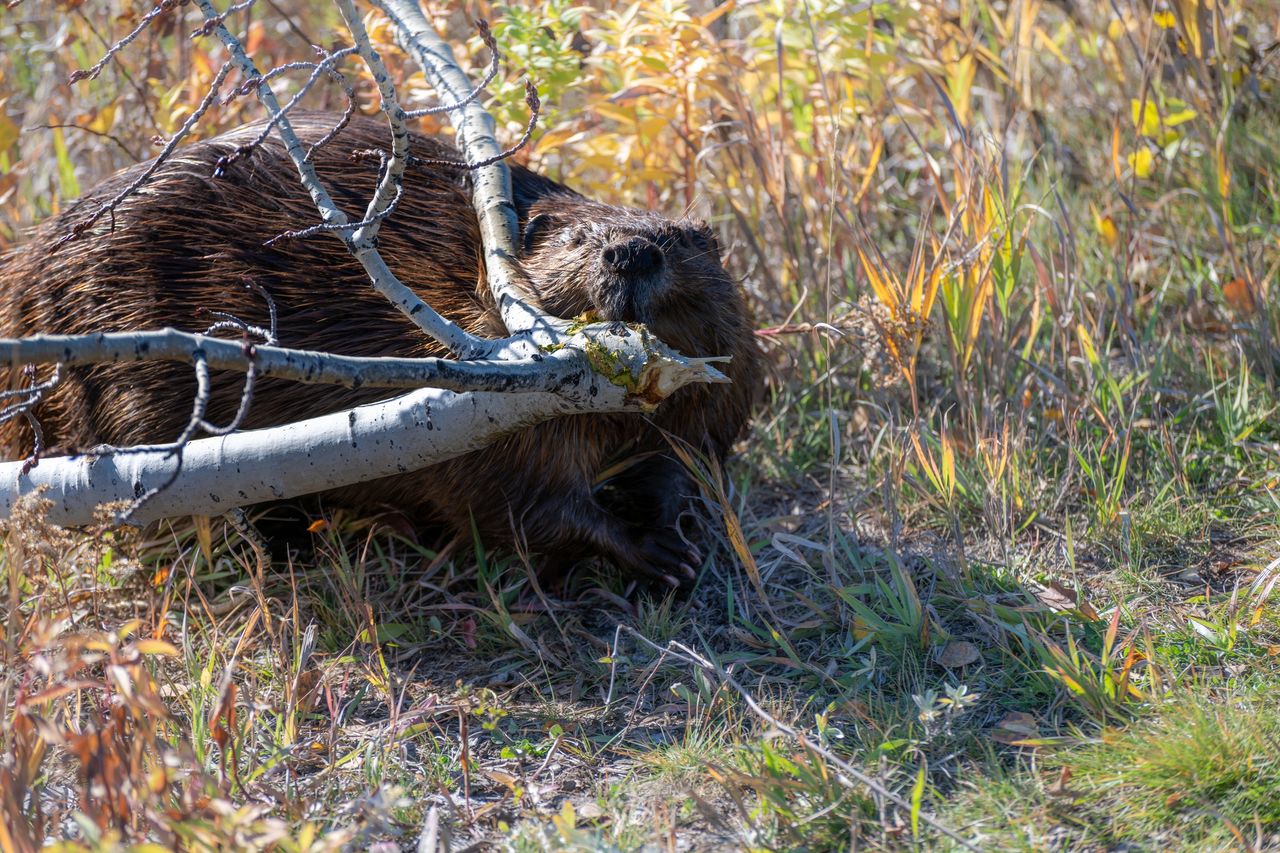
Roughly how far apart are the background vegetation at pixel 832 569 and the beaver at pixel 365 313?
0.16 meters

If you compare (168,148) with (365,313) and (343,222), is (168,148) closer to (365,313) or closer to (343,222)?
(343,222)

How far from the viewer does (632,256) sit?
110 inches

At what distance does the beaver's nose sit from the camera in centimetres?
280

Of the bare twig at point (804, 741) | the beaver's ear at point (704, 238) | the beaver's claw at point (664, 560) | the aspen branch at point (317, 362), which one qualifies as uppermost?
the beaver's ear at point (704, 238)

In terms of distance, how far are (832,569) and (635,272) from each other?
32.2 inches

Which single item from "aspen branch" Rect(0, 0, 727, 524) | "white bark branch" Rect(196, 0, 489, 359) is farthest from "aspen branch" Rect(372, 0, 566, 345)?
"white bark branch" Rect(196, 0, 489, 359)

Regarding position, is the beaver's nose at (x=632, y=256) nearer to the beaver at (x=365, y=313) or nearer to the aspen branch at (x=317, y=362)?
the beaver at (x=365, y=313)

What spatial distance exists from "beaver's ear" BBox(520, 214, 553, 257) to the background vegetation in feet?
2.27

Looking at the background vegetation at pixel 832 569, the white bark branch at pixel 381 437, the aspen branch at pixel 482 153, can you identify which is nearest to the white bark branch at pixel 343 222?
the white bark branch at pixel 381 437

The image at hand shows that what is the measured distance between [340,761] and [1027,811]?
132 cm

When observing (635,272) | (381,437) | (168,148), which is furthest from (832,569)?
(168,148)

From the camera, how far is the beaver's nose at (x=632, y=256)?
2.80 m

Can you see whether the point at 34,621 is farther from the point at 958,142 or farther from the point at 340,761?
the point at 958,142

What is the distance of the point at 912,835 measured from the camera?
2156mm
